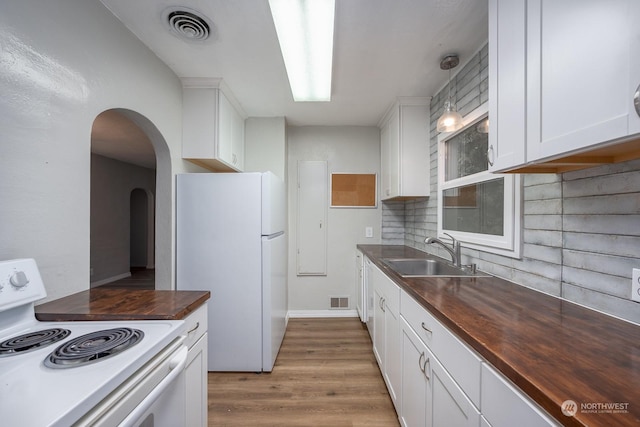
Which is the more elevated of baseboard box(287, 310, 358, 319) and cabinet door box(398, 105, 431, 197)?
cabinet door box(398, 105, 431, 197)

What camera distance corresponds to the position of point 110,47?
1432mm

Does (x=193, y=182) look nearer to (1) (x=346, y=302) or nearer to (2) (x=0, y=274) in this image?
(2) (x=0, y=274)

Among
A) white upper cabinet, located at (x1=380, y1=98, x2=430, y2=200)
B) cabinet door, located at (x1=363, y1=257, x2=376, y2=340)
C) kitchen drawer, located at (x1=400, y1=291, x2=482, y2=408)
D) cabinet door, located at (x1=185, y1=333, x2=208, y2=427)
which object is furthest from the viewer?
white upper cabinet, located at (x1=380, y1=98, x2=430, y2=200)

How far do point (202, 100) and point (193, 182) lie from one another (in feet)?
2.43

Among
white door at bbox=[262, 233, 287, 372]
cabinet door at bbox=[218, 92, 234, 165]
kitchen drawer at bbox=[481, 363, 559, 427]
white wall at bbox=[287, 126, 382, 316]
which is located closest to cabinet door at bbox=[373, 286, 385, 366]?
white door at bbox=[262, 233, 287, 372]

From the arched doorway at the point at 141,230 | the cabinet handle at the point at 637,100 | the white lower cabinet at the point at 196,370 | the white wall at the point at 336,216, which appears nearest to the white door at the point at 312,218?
the white wall at the point at 336,216

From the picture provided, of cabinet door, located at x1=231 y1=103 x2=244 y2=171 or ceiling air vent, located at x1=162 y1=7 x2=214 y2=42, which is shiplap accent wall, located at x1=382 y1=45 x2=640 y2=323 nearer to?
ceiling air vent, located at x1=162 y1=7 x2=214 y2=42

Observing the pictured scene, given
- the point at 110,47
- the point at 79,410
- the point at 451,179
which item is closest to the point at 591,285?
the point at 451,179

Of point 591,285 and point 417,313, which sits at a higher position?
point 591,285

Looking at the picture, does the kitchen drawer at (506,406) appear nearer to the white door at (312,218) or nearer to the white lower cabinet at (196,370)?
Answer: the white lower cabinet at (196,370)

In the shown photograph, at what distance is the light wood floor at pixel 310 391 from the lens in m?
1.61

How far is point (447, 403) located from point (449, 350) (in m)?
0.20

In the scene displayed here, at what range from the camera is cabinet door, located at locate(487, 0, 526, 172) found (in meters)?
0.96

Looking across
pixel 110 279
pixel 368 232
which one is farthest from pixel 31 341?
pixel 110 279
